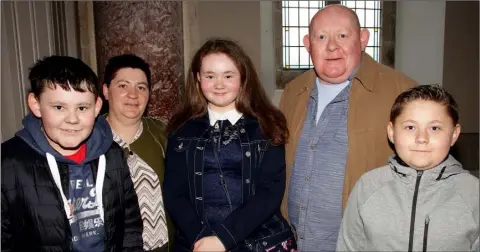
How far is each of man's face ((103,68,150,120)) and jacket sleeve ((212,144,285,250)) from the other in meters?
0.90

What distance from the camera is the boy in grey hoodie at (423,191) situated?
1662mm

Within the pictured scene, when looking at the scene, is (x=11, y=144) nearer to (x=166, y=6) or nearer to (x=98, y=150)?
(x=98, y=150)

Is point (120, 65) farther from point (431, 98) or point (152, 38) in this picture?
point (431, 98)

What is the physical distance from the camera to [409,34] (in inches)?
262

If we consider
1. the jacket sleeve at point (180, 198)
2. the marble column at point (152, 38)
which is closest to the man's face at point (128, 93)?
the jacket sleeve at point (180, 198)

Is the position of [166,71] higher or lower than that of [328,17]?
lower

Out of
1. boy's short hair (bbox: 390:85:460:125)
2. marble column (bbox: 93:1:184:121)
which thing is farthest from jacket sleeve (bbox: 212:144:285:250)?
marble column (bbox: 93:1:184:121)

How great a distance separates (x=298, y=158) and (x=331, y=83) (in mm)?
504

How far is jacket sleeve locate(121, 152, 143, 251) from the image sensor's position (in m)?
2.03

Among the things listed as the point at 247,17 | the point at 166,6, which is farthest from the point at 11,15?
the point at 247,17

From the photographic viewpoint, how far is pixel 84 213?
1.86 meters

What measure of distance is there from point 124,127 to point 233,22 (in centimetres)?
355

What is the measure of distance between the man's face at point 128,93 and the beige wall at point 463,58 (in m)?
6.25

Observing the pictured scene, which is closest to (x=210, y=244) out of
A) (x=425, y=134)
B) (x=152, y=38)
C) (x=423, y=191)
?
(x=423, y=191)
